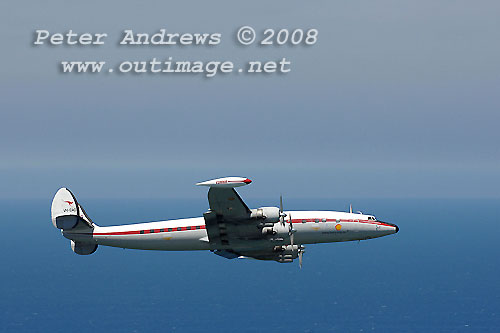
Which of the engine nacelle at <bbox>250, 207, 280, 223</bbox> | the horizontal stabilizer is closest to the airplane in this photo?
the engine nacelle at <bbox>250, 207, 280, 223</bbox>

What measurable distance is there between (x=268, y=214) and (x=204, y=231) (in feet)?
26.2

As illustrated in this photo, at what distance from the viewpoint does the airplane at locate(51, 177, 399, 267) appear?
54.6m

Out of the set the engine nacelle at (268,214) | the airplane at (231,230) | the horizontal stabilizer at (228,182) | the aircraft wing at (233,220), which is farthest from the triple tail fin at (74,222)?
the engine nacelle at (268,214)

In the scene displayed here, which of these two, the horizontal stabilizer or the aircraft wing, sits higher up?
the horizontal stabilizer

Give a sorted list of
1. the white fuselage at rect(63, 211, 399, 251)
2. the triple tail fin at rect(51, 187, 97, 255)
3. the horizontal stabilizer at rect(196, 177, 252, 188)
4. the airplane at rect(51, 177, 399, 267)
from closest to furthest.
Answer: the horizontal stabilizer at rect(196, 177, 252, 188)
the airplane at rect(51, 177, 399, 267)
the white fuselage at rect(63, 211, 399, 251)
the triple tail fin at rect(51, 187, 97, 255)

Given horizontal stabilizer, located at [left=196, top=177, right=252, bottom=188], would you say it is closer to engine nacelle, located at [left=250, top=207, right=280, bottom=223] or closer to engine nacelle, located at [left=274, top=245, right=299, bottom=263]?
engine nacelle, located at [left=250, top=207, right=280, bottom=223]

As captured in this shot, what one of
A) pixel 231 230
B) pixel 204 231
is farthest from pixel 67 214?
pixel 231 230

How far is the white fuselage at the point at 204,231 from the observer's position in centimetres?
5756

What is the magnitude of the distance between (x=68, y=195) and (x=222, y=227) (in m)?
19.8

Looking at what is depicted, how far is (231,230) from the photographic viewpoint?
55.8 m

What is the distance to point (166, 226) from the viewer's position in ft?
191

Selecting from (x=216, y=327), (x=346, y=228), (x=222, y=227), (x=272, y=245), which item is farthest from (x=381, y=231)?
(x=216, y=327)

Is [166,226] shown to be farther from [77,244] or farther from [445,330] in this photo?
[445,330]

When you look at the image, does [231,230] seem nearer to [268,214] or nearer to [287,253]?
[268,214]
